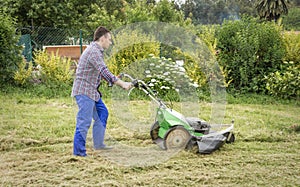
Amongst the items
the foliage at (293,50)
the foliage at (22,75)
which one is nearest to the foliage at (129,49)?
the foliage at (22,75)

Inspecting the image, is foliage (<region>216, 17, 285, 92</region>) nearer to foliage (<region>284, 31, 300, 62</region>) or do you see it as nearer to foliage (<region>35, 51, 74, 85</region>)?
foliage (<region>284, 31, 300, 62</region>)

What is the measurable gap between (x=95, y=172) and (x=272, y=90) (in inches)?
204

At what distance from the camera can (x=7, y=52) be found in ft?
26.7

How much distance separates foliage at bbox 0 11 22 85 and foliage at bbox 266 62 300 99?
5.48 meters

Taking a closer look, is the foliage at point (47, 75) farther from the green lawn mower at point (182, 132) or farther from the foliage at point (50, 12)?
the foliage at point (50, 12)

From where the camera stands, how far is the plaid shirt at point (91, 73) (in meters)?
3.98

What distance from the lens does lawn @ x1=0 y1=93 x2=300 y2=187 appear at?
11.4ft

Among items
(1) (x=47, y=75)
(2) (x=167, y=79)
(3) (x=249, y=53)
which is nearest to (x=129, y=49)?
(2) (x=167, y=79)

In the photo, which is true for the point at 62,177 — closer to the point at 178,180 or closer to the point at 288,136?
the point at 178,180

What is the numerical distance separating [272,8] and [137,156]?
27.4 meters

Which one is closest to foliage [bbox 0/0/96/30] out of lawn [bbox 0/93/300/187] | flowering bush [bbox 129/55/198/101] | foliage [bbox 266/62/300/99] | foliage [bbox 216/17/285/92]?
foliage [bbox 216/17/285/92]

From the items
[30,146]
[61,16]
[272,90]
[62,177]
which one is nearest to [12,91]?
[30,146]

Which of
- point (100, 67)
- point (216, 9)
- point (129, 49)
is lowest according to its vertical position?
point (100, 67)

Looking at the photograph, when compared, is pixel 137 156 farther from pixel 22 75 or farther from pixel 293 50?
pixel 293 50
